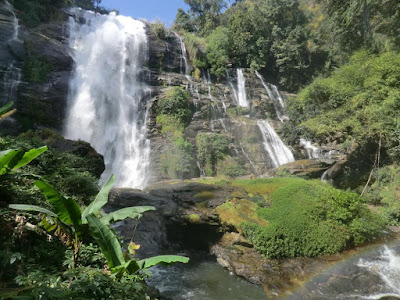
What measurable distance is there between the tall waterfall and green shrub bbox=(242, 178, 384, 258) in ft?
34.3

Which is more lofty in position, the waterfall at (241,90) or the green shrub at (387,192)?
the waterfall at (241,90)

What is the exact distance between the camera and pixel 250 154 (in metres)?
20.2

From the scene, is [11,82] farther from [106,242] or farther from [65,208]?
[106,242]

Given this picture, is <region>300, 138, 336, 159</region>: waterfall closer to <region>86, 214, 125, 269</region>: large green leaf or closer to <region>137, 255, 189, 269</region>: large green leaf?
<region>137, 255, 189, 269</region>: large green leaf

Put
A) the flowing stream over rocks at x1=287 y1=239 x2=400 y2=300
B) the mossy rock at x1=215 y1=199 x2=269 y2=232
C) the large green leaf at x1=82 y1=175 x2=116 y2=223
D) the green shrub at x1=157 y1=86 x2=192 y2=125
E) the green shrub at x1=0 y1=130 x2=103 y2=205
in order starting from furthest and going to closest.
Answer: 1. the green shrub at x1=157 y1=86 x2=192 y2=125
2. the mossy rock at x1=215 y1=199 x2=269 y2=232
3. the flowing stream over rocks at x1=287 y1=239 x2=400 y2=300
4. the green shrub at x1=0 y1=130 x2=103 y2=205
5. the large green leaf at x1=82 y1=175 x2=116 y2=223

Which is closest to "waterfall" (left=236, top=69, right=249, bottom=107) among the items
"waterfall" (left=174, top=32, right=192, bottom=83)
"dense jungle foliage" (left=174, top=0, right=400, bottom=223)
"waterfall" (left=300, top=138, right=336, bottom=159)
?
"dense jungle foliage" (left=174, top=0, right=400, bottom=223)

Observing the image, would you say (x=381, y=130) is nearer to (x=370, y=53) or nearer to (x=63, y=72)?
(x=370, y=53)

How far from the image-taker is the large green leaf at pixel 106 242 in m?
3.40

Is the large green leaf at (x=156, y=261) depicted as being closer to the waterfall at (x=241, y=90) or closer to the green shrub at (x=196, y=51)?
the waterfall at (x=241, y=90)

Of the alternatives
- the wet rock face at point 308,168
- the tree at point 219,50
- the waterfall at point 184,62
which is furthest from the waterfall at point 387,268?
the tree at point 219,50

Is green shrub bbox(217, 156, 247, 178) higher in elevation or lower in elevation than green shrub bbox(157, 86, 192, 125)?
lower

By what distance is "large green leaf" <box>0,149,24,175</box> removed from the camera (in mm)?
3518

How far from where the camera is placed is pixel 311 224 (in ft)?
27.2

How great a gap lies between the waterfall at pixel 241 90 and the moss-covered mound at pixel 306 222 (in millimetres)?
17030
